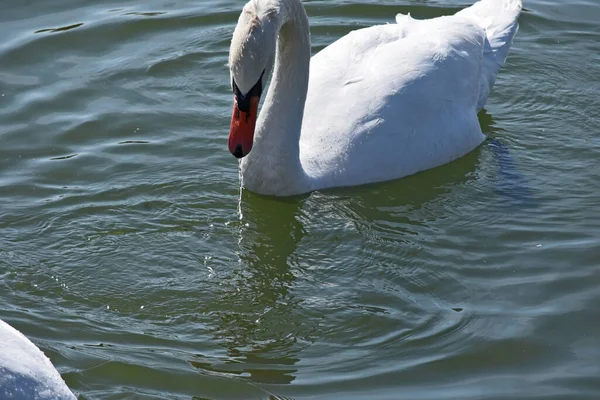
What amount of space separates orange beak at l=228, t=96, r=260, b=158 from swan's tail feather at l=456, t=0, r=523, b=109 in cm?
293

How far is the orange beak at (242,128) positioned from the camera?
8250 millimetres

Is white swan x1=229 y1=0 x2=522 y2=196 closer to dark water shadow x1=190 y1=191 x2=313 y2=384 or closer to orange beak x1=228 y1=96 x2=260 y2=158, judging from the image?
orange beak x1=228 y1=96 x2=260 y2=158

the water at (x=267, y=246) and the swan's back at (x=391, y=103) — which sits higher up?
the swan's back at (x=391, y=103)

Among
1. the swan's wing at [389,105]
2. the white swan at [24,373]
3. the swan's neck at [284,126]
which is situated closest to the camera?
the white swan at [24,373]

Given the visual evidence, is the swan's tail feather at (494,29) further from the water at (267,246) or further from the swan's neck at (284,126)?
the swan's neck at (284,126)

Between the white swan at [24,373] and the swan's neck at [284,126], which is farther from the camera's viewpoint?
the swan's neck at [284,126]

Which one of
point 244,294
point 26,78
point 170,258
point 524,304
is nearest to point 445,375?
point 524,304

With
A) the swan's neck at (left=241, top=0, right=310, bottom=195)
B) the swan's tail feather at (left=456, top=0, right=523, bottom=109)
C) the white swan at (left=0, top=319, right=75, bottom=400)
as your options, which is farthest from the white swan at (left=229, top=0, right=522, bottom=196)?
the white swan at (left=0, top=319, right=75, bottom=400)

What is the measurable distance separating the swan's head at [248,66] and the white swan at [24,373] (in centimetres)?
317

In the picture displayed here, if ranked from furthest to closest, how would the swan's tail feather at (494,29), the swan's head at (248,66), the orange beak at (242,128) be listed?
the swan's tail feather at (494,29) < the orange beak at (242,128) < the swan's head at (248,66)

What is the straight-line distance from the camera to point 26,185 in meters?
9.35

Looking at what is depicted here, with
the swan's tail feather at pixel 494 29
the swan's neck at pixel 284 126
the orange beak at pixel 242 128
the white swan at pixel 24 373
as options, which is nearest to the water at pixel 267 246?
the swan's neck at pixel 284 126

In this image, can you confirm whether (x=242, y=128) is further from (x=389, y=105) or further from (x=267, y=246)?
(x=389, y=105)

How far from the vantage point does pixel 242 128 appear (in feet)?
27.2
